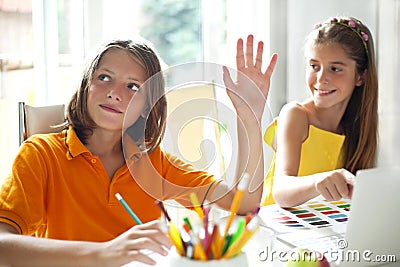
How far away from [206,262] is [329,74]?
110 centimetres

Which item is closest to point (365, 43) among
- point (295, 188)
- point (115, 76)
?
point (295, 188)

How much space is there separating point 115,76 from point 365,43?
0.87 m

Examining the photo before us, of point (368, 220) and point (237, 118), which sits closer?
point (368, 220)

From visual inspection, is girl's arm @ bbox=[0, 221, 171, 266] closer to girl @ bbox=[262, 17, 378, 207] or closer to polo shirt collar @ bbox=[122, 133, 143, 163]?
polo shirt collar @ bbox=[122, 133, 143, 163]

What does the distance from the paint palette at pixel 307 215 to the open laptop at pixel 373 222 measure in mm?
183

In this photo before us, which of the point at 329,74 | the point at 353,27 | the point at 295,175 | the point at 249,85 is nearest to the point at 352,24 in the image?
the point at 353,27

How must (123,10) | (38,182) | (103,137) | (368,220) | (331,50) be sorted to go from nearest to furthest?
(368,220), (38,182), (103,137), (331,50), (123,10)

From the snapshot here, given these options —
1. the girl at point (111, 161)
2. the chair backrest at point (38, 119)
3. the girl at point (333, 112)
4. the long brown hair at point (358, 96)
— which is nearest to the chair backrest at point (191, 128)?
the girl at point (111, 161)

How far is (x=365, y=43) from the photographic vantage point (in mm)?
1817

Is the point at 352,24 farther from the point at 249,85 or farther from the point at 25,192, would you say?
the point at 25,192

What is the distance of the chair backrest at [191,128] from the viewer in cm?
111

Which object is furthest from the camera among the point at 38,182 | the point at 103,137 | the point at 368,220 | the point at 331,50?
the point at 331,50

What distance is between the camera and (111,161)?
1.39m

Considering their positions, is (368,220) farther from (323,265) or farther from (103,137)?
(103,137)
